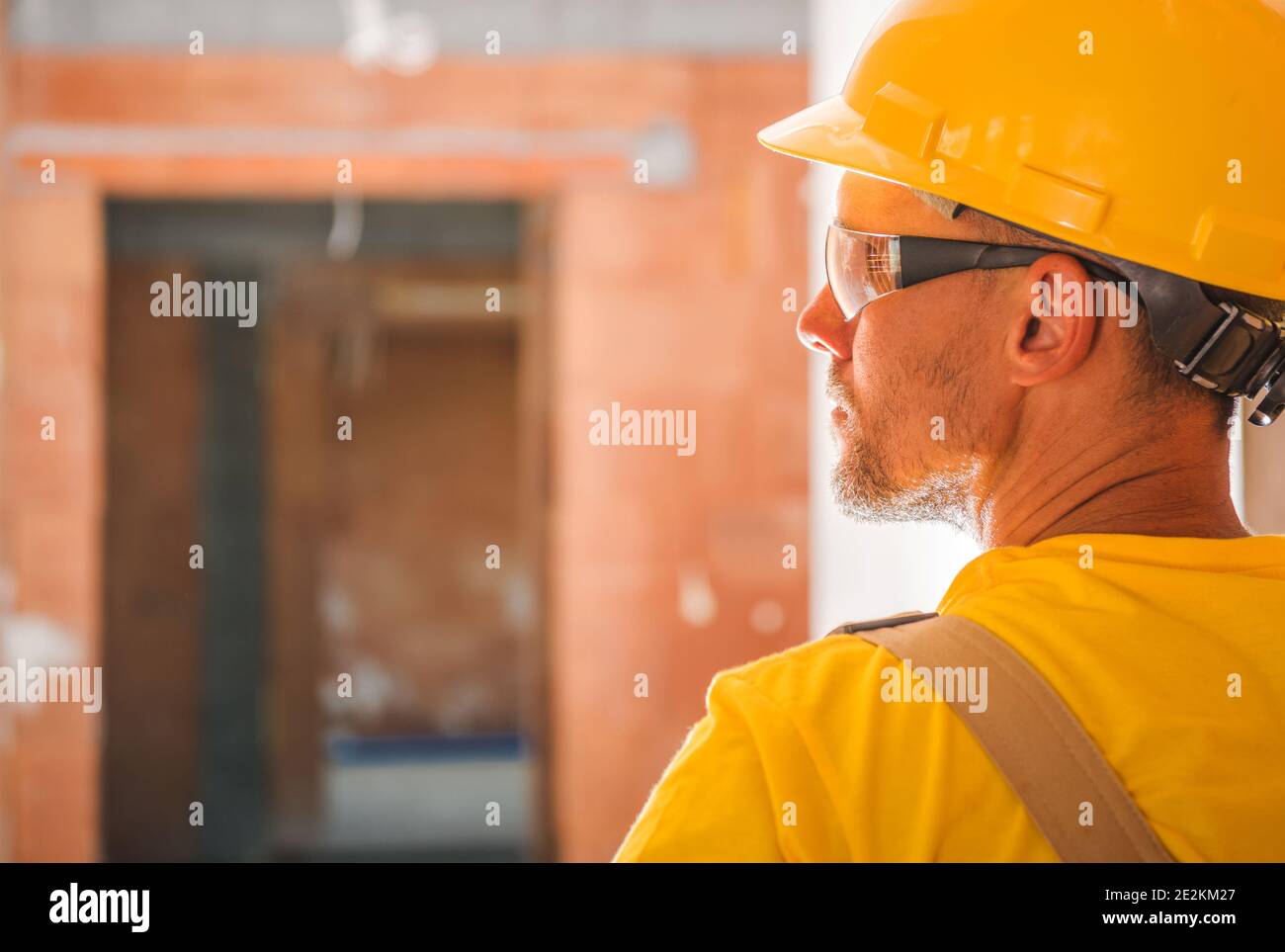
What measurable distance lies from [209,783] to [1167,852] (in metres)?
6.00

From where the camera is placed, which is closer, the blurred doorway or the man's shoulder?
the man's shoulder

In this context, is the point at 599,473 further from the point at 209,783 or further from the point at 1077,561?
the point at 1077,561

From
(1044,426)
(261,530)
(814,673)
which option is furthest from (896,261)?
(261,530)

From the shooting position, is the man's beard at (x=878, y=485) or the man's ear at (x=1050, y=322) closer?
the man's ear at (x=1050, y=322)

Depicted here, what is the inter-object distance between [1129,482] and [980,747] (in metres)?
0.30

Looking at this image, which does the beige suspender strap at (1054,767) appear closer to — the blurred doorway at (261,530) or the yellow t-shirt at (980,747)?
the yellow t-shirt at (980,747)

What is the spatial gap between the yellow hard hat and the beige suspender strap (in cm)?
37

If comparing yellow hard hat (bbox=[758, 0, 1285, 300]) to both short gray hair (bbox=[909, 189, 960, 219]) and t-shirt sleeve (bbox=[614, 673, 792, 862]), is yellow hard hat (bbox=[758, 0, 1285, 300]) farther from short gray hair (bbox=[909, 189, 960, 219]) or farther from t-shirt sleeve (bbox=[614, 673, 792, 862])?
t-shirt sleeve (bbox=[614, 673, 792, 862])

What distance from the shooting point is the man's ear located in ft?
2.84

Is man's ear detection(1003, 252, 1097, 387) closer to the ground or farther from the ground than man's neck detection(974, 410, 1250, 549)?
farther from the ground

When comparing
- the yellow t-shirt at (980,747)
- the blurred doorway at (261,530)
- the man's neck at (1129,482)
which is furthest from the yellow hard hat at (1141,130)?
the blurred doorway at (261,530)

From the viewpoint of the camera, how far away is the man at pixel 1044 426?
0.67 meters

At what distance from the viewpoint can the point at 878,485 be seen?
988 millimetres

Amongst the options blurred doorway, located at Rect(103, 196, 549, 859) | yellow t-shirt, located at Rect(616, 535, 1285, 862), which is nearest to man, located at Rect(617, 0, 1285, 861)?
yellow t-shirt, located at Rect(616, 535, 1285, 862)
